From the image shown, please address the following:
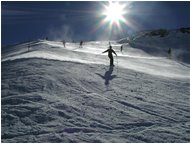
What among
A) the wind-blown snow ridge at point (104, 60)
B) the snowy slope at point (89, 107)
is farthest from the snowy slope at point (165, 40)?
the snowy slope at point (89, 107)

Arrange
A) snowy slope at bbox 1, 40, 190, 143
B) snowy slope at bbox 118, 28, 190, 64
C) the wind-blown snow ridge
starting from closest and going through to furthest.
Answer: snowy slope at bbox 1, 40, 190, 143 < the wind-blown snow ridge < snowy slope at bbox 118, 28, 190, 64

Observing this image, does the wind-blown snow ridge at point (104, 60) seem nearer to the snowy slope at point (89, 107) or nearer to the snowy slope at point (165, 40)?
the snowy slope at point (89, 107)

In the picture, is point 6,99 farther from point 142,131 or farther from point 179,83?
point 179,83

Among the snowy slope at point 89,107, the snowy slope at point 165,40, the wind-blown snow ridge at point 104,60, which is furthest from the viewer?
the snowy slope at point 165,40

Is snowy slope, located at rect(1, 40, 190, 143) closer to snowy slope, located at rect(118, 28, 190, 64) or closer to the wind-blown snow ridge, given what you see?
the wind-blown snow ridge

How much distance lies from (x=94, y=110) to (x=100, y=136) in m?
2.57

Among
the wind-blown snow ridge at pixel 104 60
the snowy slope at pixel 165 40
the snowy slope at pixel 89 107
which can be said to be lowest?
the snowy slope at pixel 89 107

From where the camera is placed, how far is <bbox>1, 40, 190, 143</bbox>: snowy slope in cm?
1093

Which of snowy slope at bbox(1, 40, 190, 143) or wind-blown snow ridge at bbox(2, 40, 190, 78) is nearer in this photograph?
snowy slope at bbox(1, 40, 190, 143)

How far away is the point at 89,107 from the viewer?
13633 millimetres

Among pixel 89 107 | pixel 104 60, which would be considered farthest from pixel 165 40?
pixel 89 107

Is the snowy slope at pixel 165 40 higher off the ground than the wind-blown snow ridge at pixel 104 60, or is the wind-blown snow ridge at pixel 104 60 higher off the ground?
the snowy slope at pixel 165 40

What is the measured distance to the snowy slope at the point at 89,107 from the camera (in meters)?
10.9

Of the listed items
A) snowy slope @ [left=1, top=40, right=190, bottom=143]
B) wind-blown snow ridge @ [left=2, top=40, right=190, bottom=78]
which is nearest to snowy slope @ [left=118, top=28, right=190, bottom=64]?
wind-blown snow ridge @ [left=2, top=40, right=190, bottom=78]
